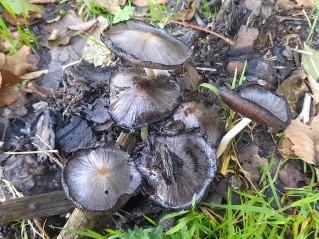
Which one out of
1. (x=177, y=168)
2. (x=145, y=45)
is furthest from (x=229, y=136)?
(x=145, y=45)

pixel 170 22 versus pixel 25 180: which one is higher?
pixel 170 22

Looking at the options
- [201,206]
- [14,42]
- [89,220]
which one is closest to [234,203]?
[201,206]

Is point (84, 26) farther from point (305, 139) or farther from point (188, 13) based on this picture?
point (305, 139)

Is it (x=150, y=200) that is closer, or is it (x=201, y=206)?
(x=150, y=200)

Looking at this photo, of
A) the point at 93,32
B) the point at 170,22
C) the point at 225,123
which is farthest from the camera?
the point at 93,32

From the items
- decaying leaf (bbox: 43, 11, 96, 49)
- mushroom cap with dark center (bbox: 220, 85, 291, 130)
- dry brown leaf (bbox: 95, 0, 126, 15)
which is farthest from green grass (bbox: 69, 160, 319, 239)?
dry brown leaf (bbox: 95, 0, 126, 15)

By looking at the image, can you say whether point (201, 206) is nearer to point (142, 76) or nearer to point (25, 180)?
point (142, 76)

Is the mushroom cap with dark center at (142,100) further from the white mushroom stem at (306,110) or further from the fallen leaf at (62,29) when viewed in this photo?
the fallen leaf at (62,29)
